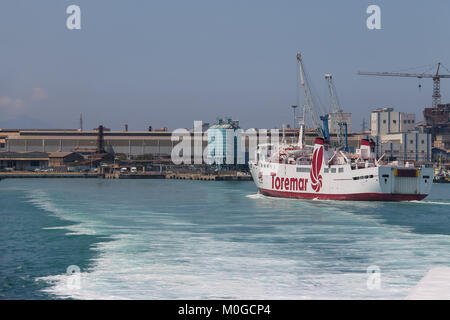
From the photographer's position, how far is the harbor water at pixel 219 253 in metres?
21.3

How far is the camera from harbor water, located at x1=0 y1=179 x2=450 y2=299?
69.8ft

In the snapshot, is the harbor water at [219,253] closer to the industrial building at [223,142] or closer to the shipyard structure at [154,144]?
the industrial building at [223,142]

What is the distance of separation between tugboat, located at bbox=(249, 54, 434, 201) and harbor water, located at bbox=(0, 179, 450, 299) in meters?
8.50

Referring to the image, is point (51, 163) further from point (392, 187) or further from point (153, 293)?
point (153, 293)

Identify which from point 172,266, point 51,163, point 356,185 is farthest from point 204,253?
point 51,163

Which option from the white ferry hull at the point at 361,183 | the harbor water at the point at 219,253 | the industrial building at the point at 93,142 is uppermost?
the industrial building at the point at 93,142

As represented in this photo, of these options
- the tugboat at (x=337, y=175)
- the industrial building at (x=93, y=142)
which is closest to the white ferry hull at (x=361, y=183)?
the tugboat at (x=337, y=175)

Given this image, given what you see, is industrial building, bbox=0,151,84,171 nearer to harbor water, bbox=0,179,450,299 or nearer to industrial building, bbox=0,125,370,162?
industrial building, bbox=0,125,370,162

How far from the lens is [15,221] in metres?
42.2

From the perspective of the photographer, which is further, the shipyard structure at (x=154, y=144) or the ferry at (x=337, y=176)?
the shipyard structure at (x=154, y=144)

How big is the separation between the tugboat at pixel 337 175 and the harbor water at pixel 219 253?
27.9 feet

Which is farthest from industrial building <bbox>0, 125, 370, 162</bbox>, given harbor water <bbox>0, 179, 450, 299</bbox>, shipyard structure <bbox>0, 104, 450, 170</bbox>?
harbor water <bbox>0, 179, 450, 299</bbox>

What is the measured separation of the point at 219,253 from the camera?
28438 mm
